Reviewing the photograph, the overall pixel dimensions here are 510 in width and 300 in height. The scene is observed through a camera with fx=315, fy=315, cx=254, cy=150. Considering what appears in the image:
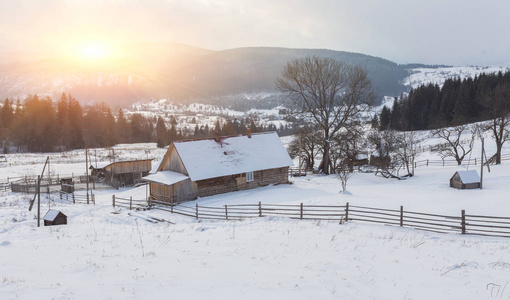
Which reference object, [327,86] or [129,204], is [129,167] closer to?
[129,204]

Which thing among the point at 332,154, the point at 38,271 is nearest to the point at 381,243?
the point at 38,271

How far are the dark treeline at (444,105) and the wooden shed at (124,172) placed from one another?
62884 mm

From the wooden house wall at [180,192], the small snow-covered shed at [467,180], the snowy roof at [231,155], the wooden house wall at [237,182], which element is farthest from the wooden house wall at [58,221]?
the small snow-covered shed at [467,180]

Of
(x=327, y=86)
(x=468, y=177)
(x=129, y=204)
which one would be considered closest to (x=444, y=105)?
(x=327, y=86)

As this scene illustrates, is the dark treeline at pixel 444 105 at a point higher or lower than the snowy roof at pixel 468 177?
higher

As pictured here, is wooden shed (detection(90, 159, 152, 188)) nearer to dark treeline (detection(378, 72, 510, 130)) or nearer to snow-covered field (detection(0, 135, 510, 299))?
snow-covered field (detection(0, 135, 510, 299))

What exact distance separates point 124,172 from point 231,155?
64.5ft

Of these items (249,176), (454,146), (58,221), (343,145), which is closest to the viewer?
(58,221)

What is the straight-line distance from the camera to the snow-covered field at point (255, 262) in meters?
7.49

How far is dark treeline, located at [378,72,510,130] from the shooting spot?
75.3 meters

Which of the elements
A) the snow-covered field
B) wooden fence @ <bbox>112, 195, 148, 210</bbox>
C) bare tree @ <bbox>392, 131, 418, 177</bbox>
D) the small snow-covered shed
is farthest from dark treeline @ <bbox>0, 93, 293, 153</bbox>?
the snow-covered field

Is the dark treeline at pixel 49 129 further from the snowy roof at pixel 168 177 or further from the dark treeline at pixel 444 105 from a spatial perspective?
the dark treeline at pixel 444 105

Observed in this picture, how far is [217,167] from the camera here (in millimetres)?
30766

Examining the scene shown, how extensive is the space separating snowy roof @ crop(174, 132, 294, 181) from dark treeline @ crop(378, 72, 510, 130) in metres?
52.7
